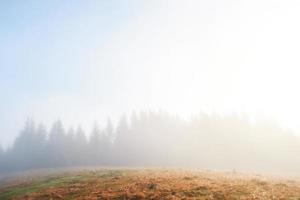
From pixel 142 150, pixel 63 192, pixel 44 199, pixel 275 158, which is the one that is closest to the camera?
pixel 44 199

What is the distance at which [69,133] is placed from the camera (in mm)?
111125

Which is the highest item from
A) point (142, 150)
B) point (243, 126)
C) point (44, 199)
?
point (243, 126)

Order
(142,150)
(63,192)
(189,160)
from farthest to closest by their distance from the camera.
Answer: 1. (142,150)
2. (189,160)
3. (63,192)

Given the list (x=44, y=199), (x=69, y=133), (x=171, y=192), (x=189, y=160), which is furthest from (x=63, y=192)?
(x=69, y=133)

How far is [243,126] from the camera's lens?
97688mm

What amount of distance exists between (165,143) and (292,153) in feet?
141

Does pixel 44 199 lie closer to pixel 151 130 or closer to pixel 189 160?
pixel 189 160

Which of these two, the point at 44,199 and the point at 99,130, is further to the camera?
the point at 99,130

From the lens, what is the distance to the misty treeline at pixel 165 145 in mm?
84938

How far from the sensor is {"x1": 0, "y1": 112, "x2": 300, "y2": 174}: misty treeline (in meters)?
84.9

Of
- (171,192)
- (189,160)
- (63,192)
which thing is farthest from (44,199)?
(189,160)

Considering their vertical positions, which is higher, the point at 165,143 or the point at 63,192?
the point at 165,143

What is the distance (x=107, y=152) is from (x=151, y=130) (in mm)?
19523

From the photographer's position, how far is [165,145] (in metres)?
101
